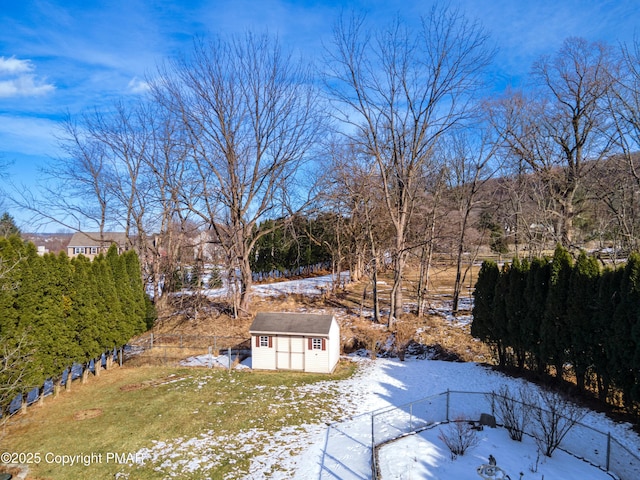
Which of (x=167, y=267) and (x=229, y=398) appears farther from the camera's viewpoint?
(x=167, y=267)

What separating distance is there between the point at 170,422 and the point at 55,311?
618 cm

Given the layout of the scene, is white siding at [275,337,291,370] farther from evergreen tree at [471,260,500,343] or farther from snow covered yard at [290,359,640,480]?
evergreen tree at [471,260,500,343]

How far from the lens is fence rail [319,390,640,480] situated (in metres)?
9.24

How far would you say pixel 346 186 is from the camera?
88.3ft

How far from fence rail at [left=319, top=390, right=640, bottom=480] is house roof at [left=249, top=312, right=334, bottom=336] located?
5.43m

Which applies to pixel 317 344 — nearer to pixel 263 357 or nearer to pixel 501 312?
pixel 263 357

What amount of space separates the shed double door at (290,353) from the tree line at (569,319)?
8284mm

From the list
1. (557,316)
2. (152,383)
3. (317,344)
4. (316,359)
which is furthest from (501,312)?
(152,383)

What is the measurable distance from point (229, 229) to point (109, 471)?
17879 millimetres

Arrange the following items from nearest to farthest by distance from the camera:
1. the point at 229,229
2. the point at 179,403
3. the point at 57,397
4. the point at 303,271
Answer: the point at 179,403, the point at 57,397, the point at 229,229, the point at 303,271

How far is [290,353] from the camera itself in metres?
18.2

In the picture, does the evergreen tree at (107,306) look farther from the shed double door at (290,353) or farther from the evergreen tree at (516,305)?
the evergreen tree at (516,305)

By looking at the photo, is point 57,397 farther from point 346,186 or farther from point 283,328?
point 346,186

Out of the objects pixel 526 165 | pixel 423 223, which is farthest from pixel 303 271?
pixel 526 165
